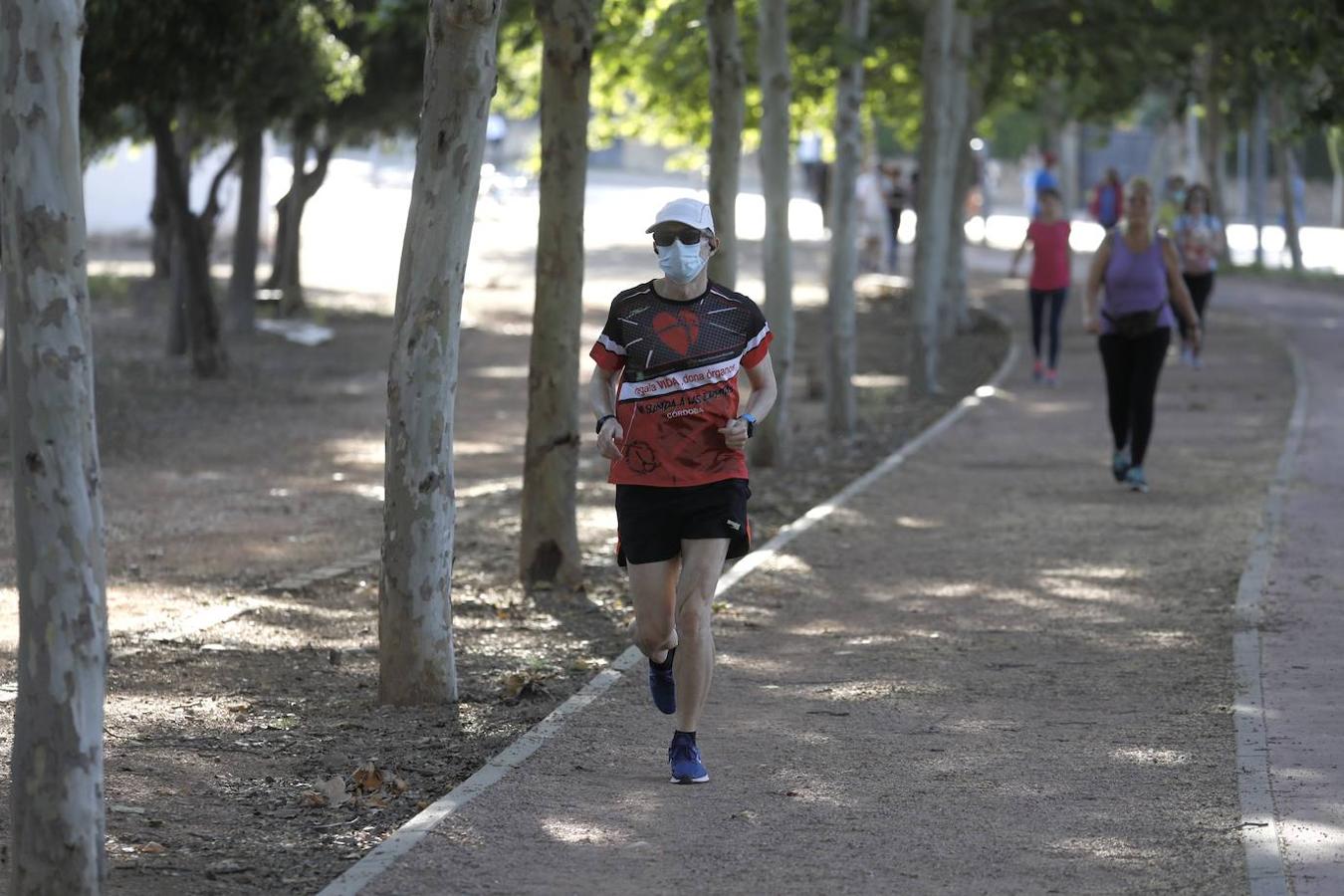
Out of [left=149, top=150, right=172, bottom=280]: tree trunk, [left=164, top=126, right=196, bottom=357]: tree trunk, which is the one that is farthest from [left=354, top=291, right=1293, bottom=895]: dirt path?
[left=149, top=150, right=172, bottom=280]: tree trunk

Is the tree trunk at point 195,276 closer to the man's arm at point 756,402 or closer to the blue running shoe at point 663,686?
the blue running shoe at point 663,686

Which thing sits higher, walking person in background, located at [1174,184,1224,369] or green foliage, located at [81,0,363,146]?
green foliage, located at [81,0,363,146]

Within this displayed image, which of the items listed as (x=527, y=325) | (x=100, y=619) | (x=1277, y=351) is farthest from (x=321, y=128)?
(x=100, y=619)

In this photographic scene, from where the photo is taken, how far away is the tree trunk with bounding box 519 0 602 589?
974 cm

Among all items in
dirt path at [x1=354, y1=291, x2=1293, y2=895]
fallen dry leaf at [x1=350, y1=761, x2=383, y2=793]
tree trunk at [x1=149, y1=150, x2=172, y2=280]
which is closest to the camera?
dirt path at [x1=354, y1=291, x2=1293, y2=895]

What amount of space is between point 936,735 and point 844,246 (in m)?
9.88

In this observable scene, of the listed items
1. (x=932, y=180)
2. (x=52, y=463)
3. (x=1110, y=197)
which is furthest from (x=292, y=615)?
(x=1110, y=197)

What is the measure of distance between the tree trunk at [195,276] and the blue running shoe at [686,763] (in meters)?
14.1

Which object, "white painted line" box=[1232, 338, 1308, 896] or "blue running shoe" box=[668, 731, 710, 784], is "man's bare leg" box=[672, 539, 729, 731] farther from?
"white painted line" box=[1232, 338, 1308, 896]

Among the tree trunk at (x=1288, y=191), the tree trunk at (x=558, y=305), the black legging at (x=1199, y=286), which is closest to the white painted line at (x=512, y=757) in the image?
the tree trunk at (x=558, y=305)

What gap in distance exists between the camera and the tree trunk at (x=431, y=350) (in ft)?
24.4

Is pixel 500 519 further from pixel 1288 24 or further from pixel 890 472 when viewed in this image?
pixel 1288 24

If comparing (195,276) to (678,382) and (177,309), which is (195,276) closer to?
(177,309)

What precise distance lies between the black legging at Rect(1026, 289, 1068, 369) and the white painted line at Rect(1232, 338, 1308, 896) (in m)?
6.94
